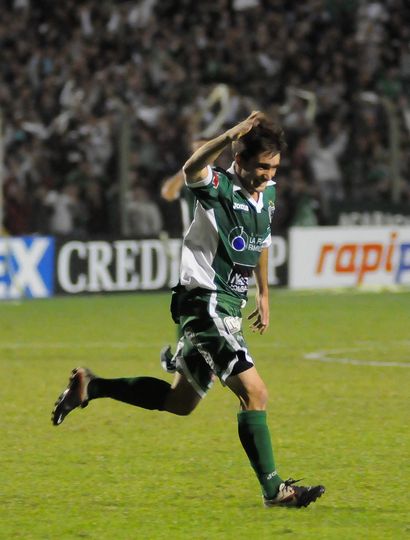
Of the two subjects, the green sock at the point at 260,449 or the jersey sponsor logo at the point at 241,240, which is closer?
the green sock at the point at 260,449

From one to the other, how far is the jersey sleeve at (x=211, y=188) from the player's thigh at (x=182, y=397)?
35.7 inches

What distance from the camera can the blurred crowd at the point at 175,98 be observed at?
768 inches

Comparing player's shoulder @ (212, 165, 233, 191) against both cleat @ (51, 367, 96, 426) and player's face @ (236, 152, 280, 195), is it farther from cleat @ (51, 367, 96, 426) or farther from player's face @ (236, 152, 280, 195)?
cleat @ (51, 367, 96, 426)

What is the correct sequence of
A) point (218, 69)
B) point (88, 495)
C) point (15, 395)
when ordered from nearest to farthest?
1. point (88, 495)
2. point (15, 395)
3. point (218, 69)

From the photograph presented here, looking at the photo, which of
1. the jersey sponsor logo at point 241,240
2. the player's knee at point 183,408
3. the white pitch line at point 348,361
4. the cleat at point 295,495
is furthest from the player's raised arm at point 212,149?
the white pitch line at point 348,361

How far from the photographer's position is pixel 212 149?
5684 mm

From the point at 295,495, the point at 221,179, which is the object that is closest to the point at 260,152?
the point at 221,179

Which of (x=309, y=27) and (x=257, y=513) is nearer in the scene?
(x=257, y=513)

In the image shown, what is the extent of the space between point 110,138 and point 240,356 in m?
14.0

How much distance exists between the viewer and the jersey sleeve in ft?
19.9

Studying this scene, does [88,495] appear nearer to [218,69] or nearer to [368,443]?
[368,443]

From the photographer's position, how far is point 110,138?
19.9 meters

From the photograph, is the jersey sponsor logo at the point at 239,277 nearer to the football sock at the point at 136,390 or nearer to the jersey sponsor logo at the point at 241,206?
the jersey sponsor logo at the point at 241,206

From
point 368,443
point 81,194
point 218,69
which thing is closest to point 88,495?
point 368,443
